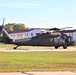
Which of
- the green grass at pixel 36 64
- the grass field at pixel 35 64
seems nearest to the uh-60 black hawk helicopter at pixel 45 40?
the grass field at pixel 35 64

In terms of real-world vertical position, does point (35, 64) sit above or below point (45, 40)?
below

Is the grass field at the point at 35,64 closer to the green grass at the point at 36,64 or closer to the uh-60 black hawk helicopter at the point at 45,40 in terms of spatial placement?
the green grass at the point at 36,64

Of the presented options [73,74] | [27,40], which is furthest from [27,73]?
[27,40]

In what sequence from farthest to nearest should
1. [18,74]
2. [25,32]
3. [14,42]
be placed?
[25,32] < [14,42] < [18,74]

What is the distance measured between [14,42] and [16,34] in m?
99.7

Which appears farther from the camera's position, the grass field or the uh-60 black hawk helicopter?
the uh-60 black hawk helicopter

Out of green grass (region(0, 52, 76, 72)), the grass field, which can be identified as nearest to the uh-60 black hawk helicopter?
the grass field

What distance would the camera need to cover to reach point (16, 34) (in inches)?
5787

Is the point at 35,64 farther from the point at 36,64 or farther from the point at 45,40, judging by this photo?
the point at 45,40

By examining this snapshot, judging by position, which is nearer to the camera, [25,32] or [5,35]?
[5,35]

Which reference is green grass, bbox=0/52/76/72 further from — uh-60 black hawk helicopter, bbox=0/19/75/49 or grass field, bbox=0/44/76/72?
uh-60 black hawk helicopter, bbox=0/19/75/49

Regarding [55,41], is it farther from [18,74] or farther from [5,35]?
[18,74]

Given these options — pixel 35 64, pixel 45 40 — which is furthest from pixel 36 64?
pixel 45 40

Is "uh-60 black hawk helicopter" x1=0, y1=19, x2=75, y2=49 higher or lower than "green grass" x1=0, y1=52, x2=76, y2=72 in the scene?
higher
